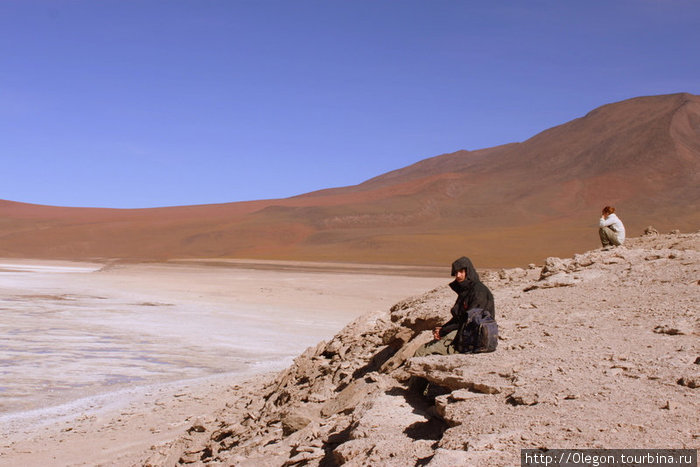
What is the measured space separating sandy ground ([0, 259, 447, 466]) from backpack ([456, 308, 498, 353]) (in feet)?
10.7

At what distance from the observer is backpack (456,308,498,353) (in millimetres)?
5578

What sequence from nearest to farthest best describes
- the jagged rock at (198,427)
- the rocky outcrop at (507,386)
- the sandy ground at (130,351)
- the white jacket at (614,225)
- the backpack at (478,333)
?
the rocky outcrop at (507,386) → the backpack at (478,333) → the jagged rock at (198,427) → the sandy ground at (130,351) → the white jacket at (614,225)

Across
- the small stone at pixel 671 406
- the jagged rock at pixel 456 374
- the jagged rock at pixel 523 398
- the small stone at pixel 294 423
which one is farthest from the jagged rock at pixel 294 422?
the small stone at pixel 671 406

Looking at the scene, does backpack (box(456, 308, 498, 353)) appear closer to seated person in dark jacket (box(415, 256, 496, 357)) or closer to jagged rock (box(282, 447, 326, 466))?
seated person in dark jacket (box(415, 256, 496, 357))

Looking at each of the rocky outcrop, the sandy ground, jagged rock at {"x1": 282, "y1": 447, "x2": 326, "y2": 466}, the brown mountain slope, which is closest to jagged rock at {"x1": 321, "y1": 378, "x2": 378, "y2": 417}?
the rocky outcrop

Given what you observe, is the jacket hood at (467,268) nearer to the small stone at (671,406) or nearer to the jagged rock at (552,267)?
the small stone at (671,406)

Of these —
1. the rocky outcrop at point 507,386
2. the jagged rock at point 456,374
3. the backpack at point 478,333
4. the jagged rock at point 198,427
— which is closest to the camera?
the rocky outcrop at point 507,386

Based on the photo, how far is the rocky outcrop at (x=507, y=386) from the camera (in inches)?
161

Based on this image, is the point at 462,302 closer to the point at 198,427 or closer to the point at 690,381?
the point at 690,381

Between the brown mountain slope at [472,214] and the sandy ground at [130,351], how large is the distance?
3011cm

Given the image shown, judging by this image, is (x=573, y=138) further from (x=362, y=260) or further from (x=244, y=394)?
(x=244, y=394)

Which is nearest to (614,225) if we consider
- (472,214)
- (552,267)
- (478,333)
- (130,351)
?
(552,267)

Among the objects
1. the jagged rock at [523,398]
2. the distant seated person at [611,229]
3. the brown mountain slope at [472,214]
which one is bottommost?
the jagged rock at [523,398]

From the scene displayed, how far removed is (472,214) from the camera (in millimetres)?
A: 81250
